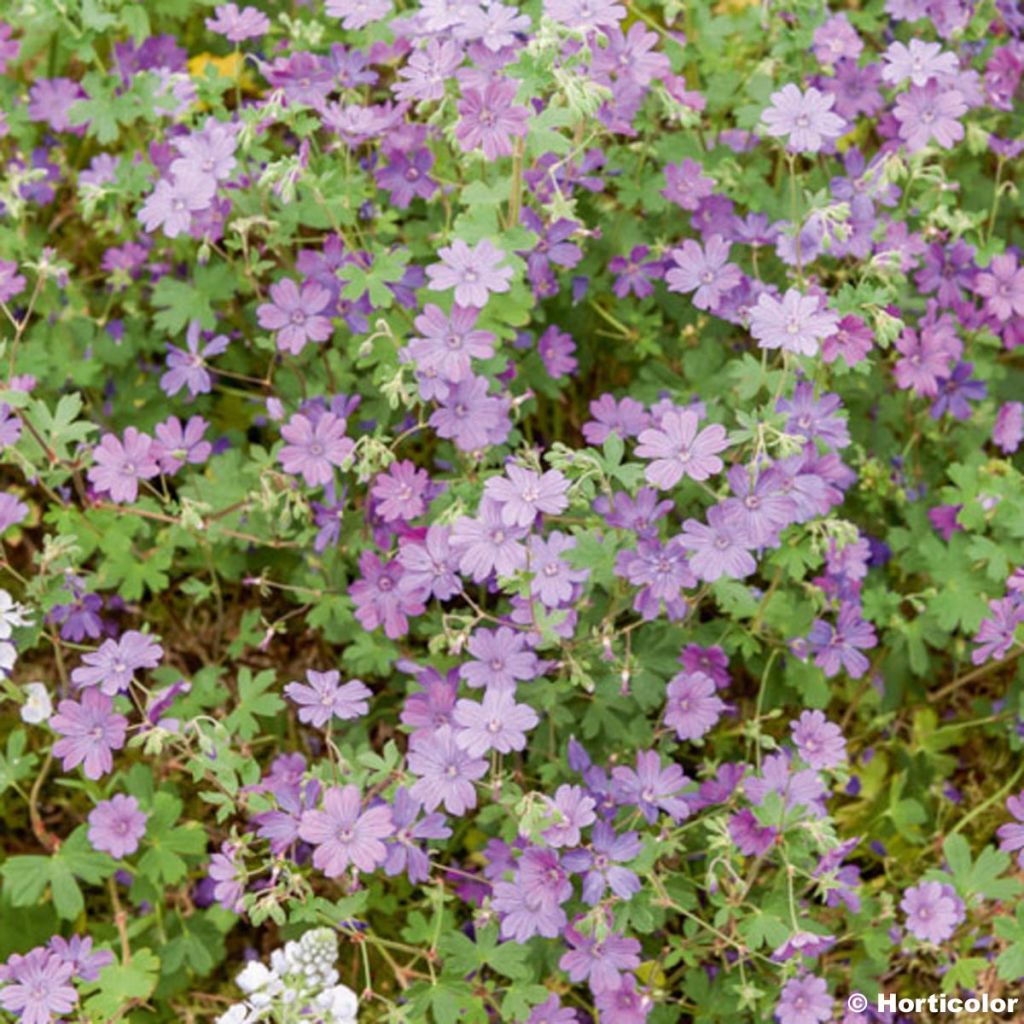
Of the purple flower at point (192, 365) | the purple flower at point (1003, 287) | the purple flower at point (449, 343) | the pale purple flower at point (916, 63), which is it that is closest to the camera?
the purple flower at point (449, 343)

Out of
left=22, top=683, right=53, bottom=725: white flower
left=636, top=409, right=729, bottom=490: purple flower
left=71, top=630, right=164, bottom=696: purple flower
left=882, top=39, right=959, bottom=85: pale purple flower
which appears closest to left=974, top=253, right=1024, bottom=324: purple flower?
left=882, top=39, right=959, bottom=85: pale purple flower

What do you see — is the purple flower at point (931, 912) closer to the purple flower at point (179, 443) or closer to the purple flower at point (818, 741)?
the purple flower at point (818, 741)

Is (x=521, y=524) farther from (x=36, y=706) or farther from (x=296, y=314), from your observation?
(x=36, y=706)

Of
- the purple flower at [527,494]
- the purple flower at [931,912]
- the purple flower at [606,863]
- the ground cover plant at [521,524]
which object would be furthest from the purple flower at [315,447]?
the purple flower at [931,912]

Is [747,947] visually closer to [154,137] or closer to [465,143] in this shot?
[465,143]

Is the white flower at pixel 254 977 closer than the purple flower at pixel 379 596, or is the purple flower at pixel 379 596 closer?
the white flower at pixel 254 977

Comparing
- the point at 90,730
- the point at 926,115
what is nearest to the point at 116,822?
the point at 90,730
